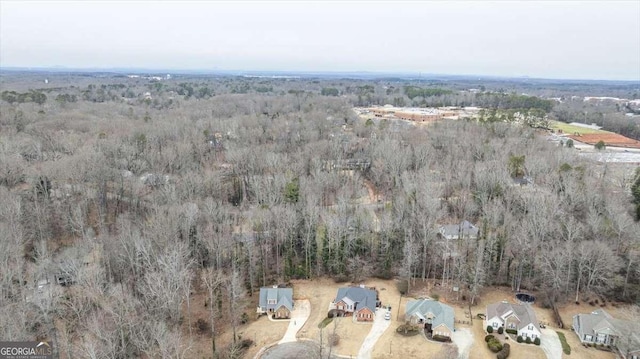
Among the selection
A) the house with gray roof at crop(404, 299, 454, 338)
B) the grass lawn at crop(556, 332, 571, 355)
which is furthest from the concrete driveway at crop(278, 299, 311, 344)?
the grass lawn at crop(556, 332, 571, 355)

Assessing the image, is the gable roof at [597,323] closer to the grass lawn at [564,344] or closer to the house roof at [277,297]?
the grass lawn at [564,344]

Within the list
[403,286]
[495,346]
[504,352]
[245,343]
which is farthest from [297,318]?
[504,352]

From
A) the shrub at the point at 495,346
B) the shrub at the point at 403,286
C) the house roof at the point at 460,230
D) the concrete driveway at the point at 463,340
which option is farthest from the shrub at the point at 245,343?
the house roof at the point at 460,230

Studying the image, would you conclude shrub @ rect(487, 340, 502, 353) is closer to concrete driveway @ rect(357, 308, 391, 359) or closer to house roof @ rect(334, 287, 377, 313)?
concrete driveway @ rect(357, 308, 391, 359)

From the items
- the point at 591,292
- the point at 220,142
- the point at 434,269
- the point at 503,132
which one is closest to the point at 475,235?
the point at 434,269

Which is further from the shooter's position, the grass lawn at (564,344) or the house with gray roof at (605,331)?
the grass lawn at (564,344)

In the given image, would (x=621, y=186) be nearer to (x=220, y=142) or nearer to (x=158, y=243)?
(x=158, y=243)

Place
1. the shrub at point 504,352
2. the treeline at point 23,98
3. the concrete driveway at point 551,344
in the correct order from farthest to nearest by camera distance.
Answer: the treeline at point 23,98 < the concrete driveway at point 551,344 < the shrub at point 504,352

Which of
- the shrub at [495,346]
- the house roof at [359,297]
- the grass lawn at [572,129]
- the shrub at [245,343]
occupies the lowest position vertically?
the shrub at [245,343]
